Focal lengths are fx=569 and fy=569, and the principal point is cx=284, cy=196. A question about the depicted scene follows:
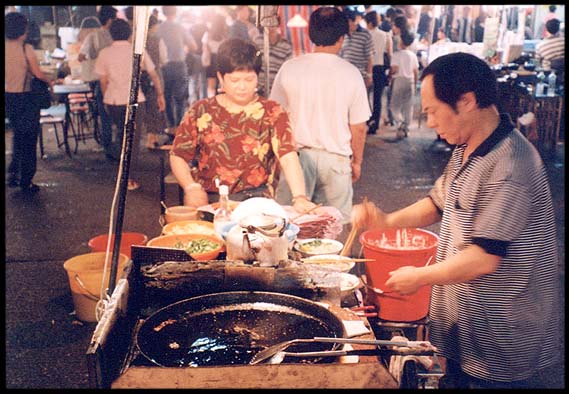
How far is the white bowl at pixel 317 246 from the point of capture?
3.25 metres

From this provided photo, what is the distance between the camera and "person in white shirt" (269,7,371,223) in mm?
5137

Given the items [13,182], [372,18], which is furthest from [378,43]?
[13,182]

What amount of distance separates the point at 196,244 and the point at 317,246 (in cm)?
71

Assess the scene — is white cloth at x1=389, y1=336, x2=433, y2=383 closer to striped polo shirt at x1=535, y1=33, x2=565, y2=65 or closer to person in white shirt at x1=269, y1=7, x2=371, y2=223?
person in white shirt at x1=269, y1=7, x2=371, y2=223

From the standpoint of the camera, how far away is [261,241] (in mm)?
2715

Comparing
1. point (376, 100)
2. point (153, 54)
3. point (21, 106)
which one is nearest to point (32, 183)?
point (21, 106)

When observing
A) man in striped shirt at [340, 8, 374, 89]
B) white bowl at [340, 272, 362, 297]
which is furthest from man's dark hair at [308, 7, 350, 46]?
man in striped shirt at [340, 8, 374, 89]

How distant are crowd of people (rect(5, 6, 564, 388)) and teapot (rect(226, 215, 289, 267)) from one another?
21.4 inches

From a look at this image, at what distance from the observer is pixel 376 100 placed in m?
13.1

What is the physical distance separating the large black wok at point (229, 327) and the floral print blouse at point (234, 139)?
174cm

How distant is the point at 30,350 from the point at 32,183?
5.25 meters

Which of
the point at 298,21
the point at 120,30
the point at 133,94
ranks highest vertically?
the point at 298,21

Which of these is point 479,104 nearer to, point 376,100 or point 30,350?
point 30,350

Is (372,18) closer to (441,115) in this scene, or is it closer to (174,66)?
(174,66)
